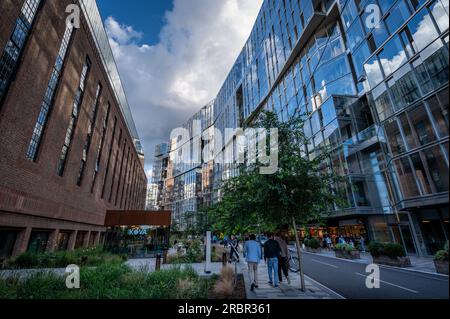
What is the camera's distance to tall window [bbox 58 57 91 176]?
20.3 metres

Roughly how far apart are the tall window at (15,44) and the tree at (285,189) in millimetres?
13973

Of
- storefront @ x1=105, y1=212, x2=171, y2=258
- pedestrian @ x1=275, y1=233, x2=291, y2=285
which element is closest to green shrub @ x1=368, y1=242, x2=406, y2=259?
pedestrian @ x1=275, y1=233, x2=291, y2=285

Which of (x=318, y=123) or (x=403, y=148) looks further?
(x=318, y=123)

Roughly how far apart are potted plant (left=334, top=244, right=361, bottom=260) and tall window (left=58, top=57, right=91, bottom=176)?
2556 centimetres

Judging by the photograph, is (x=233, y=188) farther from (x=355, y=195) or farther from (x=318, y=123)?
(x=318, y=123)

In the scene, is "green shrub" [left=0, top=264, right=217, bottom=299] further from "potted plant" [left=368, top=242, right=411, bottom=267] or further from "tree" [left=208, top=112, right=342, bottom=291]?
"potted plant" [left=368, top=242, right=411, bottom=267]

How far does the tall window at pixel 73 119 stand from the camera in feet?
66.4

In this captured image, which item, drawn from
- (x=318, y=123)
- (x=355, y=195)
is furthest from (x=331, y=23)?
(x=355, y=195)

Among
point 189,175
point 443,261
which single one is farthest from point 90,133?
point 189,175

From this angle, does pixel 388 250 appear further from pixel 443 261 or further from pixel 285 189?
pixel 443 261

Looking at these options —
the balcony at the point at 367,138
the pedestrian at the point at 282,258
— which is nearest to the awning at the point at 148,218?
the pedestrian at the point at 282,258

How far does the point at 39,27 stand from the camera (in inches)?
573

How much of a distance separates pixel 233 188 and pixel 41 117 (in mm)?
16127
